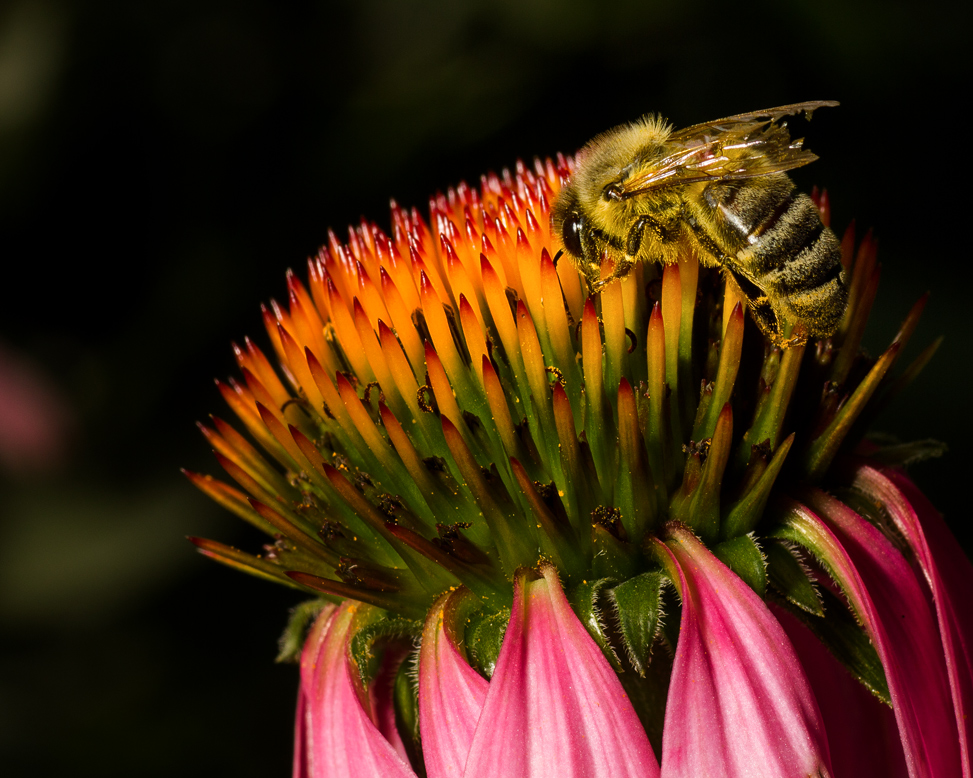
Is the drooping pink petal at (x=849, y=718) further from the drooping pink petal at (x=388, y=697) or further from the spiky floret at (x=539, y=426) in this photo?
the drooping pink petal at (x=388, y=697)

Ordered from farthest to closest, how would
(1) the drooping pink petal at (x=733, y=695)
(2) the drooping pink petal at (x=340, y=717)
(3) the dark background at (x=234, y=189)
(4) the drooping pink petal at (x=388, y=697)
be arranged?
1. (3) the dark background at (x=234, y=189)
2. (4) the drooping pink petal at (x=388, y=697)
3. (2) the drooping pink petal at (x=340, y=717)
4. (1) the drooping pink petal at (x=733, y=695)

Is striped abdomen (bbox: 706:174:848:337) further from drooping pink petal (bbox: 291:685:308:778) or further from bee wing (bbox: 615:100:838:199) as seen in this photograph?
drooping pink petal (bbox: 291:685:308:778)

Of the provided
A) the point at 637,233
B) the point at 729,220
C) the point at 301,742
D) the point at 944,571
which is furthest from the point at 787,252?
the point at 301,742

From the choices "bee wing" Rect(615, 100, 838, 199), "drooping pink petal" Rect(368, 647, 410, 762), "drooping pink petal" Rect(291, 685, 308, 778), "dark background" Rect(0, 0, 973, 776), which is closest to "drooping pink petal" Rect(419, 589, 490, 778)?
"drooping pink petal" Rect(368, 647, 410, 762)

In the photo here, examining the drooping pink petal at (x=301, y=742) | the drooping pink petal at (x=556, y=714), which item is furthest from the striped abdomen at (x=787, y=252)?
the drooping pink petal at (x=301, y=742)

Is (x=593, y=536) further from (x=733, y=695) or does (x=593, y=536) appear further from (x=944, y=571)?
(x=944, y=571)

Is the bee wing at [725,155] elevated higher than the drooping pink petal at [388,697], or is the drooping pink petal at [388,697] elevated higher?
the bee wing at [725,155]
